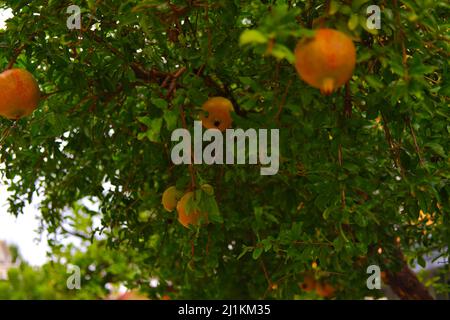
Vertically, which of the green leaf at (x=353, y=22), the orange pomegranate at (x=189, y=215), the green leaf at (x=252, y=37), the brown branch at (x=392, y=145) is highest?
the brown branch at (x=392, y=145)

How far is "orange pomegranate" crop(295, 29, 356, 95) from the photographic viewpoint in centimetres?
115

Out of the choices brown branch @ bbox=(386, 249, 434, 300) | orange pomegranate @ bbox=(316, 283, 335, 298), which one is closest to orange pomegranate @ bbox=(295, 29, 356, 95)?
brown branch @ bbox=(386, 249, 434, 300)

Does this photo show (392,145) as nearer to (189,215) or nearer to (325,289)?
(189,215)

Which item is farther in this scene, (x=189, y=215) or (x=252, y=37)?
(x=189, y=215)

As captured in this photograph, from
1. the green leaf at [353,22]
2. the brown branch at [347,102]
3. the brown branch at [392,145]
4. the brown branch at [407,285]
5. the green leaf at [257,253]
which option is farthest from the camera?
the brown branch at [407,285]

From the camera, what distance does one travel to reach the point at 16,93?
1685 millimetres

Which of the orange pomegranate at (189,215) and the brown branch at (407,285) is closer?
the orange pomegranate at (189,215)

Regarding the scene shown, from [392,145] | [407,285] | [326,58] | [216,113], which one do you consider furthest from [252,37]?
[407,285]

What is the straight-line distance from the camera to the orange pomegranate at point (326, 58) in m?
1.15

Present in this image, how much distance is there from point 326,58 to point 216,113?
2.01 ft

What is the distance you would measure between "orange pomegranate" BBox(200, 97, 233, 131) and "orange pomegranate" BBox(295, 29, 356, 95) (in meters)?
0.55

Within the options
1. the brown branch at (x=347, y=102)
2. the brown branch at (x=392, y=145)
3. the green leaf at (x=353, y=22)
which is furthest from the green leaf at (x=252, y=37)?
the brown branch at (x=392, y=145)

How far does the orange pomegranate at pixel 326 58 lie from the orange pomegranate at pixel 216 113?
21.6 inches

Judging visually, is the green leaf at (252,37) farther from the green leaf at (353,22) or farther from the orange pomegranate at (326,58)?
the green leaf at (353,22)
